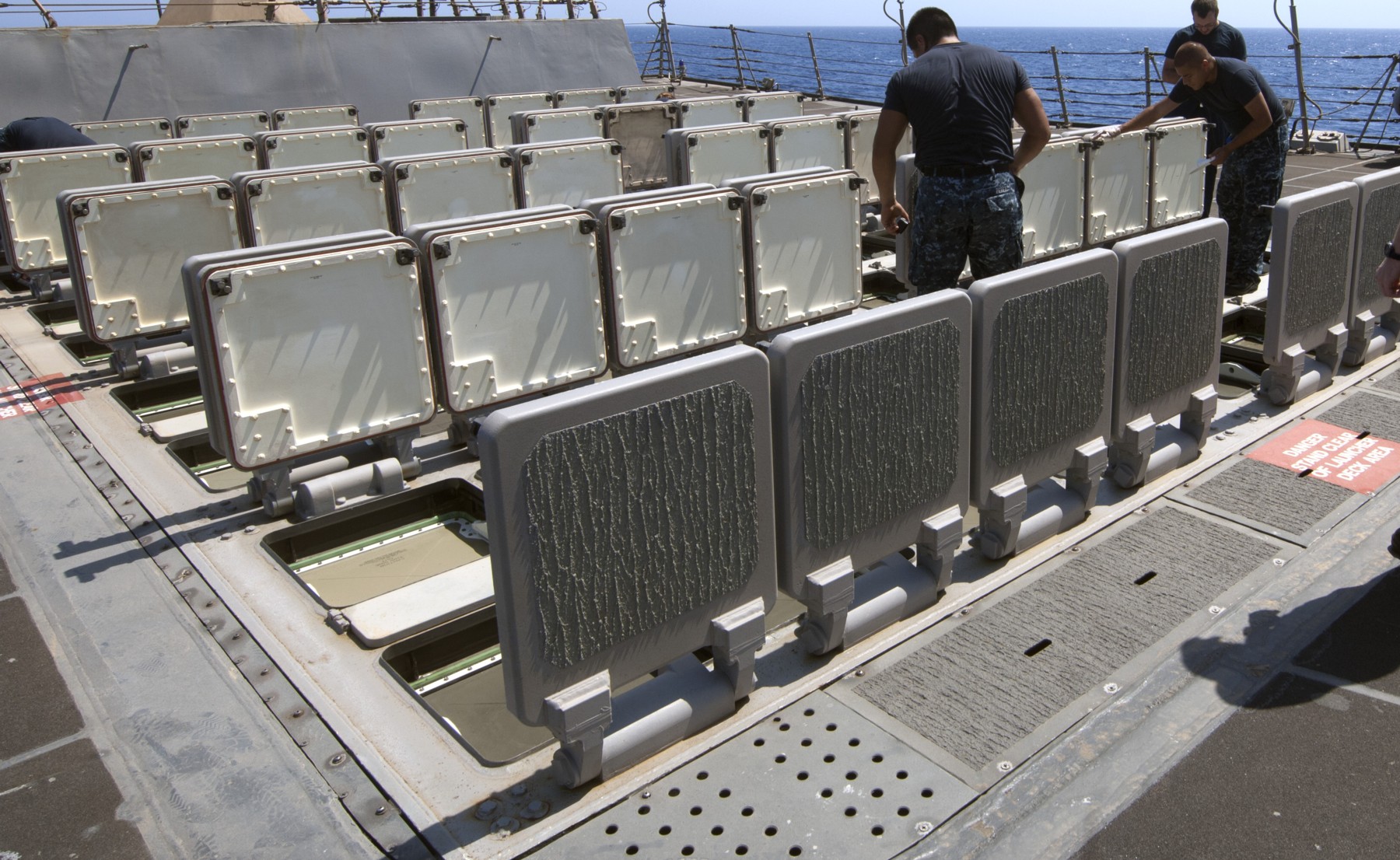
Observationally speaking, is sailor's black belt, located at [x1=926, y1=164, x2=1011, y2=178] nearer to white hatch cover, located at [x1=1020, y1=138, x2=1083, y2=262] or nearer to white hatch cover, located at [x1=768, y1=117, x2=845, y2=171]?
white hatch cover, located at [x1=1020, y1=138, x2=1083, y2=262]

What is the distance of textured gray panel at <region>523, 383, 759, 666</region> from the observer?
8.63 feet

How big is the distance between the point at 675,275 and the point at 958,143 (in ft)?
4.62

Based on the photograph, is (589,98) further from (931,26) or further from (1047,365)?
(1047,365)

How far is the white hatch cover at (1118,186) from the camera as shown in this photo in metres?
7.61

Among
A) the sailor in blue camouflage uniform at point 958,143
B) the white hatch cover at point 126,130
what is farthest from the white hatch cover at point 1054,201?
the white hatch cover at point 126,130

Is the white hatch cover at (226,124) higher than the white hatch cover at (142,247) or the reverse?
higher

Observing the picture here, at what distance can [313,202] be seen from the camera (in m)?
6.25

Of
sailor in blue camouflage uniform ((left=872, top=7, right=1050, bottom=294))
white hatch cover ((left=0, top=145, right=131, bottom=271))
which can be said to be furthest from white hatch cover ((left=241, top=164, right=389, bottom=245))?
sailor in blue camouflage uniform ((left=872, top=7, right=1050, bottom=294))

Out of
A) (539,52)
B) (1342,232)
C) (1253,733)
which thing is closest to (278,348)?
(1253,733)

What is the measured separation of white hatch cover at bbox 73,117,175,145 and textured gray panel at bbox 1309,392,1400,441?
961 centimetres

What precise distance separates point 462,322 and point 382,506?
0.82 meters

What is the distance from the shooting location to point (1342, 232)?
529 centimetres

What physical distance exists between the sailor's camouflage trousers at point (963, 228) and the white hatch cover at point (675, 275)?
0.91 meters

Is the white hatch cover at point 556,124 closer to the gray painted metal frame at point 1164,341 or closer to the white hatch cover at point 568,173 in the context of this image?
the white hatch cover at point 568,173
